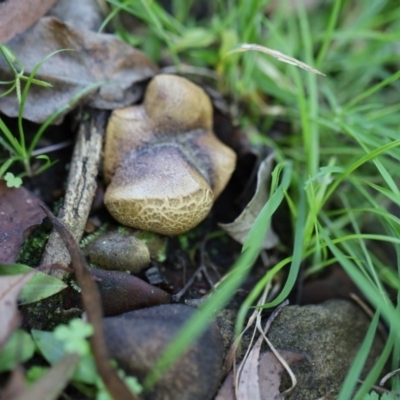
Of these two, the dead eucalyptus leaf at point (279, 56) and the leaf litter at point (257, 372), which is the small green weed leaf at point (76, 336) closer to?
the leaf litter at point (257, 372)

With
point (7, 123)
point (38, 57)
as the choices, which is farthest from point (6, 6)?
point (7, 123)

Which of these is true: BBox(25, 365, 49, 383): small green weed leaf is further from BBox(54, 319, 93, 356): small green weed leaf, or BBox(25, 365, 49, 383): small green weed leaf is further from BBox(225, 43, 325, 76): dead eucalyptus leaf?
BBox(225, 43, 325, 76): dead eucalyptus leaf

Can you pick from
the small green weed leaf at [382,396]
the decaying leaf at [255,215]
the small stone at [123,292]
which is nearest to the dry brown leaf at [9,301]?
the small stone at [123,292]

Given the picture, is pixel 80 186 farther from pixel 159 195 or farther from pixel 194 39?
pixel 194 39

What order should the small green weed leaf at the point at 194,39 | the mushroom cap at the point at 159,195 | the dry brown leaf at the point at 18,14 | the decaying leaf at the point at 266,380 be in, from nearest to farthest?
the decaying leaf at the point at 266,380, the mushroom cap at the point at 159,195, the dry brown leaf at the point at 18,14, the small green weed leaf at the point at 194,39

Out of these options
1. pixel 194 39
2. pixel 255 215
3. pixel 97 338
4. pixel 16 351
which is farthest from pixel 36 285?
pixel 194 39

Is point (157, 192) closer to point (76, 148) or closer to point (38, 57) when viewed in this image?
point (76, 148)
